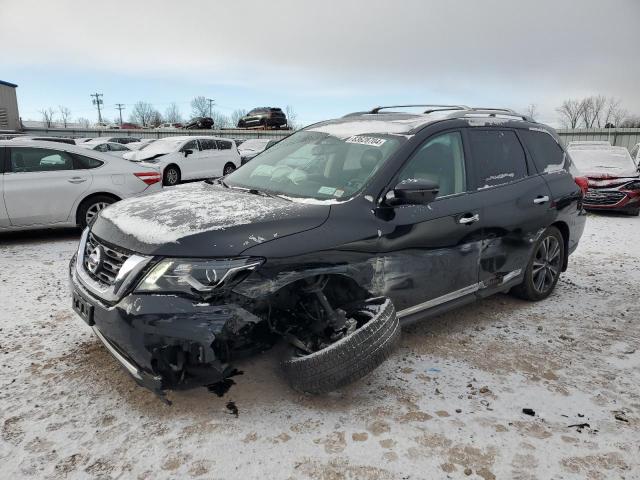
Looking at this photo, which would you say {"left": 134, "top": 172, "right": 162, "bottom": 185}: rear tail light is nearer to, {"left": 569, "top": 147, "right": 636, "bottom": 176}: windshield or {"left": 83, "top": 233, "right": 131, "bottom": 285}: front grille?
{"left": 83, "top": 233, "right": 131, "bottom": 285}: front grille

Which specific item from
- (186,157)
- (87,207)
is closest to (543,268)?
(87,207)

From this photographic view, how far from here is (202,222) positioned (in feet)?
8.55

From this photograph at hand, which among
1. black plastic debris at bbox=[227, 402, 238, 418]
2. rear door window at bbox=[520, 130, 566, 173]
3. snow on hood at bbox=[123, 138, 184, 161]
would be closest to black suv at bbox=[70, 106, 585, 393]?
rear door window at bbox=[520, 130, 566, 173]

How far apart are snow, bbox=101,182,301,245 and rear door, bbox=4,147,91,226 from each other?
3.97m

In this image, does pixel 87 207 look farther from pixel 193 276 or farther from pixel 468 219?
pixel 468 219

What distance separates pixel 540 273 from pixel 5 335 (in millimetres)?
4645

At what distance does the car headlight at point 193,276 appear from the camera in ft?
7.82

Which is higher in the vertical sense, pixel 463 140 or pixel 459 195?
pixel 463 140

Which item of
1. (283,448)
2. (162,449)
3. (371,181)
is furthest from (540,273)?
(162,449)

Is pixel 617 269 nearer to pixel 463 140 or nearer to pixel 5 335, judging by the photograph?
pixel 463 140

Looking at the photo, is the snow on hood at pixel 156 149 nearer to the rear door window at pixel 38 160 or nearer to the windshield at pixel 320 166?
the rear door window at pixel 38 160

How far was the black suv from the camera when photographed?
2393 mm

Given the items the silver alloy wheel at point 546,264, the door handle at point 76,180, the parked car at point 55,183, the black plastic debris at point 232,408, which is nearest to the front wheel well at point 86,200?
the parked car at point 55,183

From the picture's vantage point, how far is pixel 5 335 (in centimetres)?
357
